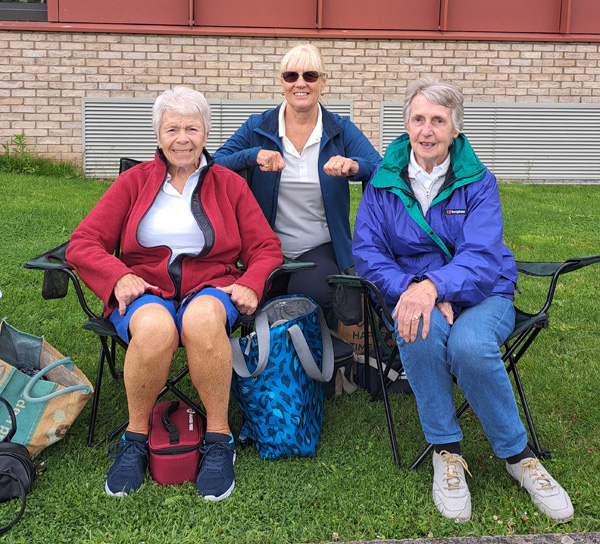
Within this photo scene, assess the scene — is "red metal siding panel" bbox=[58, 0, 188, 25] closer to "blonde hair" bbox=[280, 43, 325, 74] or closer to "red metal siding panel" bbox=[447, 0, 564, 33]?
"red metal siding panel" bbox=[447, 0, 564, 33]

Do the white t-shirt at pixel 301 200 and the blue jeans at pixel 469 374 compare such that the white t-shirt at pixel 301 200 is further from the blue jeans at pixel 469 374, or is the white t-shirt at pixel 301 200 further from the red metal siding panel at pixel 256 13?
the red metal siding panel at pixel 256 13

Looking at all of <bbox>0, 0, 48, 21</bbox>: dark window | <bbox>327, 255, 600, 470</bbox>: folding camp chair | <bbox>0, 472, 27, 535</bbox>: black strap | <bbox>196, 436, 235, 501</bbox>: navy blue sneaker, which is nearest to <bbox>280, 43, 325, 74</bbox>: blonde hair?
<bbox>327, 255, 600, 470</bbox>: folding camp chair

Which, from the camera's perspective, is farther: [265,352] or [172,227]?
[172,227]

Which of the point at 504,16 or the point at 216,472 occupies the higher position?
the point at 504,16

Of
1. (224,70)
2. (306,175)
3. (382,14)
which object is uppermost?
(382,14)

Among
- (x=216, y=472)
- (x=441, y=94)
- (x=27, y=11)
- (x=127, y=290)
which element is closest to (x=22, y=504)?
(x=216, y=472)

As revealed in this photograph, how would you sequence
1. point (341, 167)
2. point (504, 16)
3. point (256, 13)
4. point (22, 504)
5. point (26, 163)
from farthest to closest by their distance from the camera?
1. point (504, 16)
2. point (256, 13)
3. point (26, 163)
4. point (341, 167)
5. point (22, 504)

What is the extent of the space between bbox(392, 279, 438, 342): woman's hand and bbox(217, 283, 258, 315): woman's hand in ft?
1.91

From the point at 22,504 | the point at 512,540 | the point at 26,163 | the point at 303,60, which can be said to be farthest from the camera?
the point at 26,163

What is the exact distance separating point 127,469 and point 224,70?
23.0 feet

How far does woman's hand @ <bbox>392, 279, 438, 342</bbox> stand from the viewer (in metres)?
2.33

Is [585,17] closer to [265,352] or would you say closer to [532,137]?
[532,137]

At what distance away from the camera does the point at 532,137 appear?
367 inches

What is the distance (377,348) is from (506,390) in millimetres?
668
